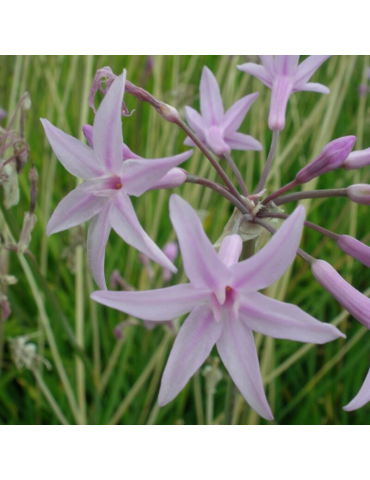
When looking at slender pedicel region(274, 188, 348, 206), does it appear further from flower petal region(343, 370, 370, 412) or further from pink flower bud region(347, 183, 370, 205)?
flower petal region(343, 370, 370, 412)

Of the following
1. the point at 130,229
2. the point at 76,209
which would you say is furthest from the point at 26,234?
the point at 130,229

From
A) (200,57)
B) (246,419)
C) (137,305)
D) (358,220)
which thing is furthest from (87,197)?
(200,57)

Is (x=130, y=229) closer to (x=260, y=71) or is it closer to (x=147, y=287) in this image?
(x=260, y=71)

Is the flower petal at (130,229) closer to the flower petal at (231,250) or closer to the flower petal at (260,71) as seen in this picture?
the flower petal at (231,250)

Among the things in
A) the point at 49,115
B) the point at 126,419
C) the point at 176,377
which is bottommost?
the point at 126,419

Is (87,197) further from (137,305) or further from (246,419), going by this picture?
(246,419)

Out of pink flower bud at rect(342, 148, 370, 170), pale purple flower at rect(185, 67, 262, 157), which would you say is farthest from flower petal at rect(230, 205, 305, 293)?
pale purple flower at rect(185, 67, 262, 157)

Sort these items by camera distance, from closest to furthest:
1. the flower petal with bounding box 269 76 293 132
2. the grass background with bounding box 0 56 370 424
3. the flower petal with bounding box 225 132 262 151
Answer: the flower petal with bounding box 269 76 293 132
the flower petal with bounding box 225 132 262 151
the grass background with bounding box 0 56 370 424
